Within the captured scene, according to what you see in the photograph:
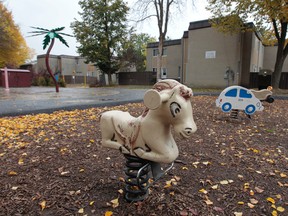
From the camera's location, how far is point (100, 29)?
22922 millimetres

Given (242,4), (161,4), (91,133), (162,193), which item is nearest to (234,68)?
(242,4)

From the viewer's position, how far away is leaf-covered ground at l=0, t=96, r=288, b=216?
1.89 m

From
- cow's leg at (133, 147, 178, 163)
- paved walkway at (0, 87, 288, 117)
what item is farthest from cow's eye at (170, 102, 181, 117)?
paved walkway at (0, 87, 288, 117)

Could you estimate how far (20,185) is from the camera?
216 cm

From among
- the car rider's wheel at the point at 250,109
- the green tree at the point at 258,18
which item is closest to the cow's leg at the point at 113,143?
the car rider's wheel at the point at 250,109

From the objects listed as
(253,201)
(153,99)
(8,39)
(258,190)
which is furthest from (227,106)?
(8,39)

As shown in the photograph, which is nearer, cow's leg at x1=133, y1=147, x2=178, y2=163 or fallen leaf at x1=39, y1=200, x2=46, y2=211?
cow's leg at x1=133, y1=147, x2=178, y2=163

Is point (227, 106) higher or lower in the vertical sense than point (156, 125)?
lower

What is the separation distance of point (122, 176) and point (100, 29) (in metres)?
22.9

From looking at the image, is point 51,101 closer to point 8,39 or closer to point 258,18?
point 258,18

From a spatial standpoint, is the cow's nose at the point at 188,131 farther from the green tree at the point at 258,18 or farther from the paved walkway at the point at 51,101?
the green tree at the point at 258,18

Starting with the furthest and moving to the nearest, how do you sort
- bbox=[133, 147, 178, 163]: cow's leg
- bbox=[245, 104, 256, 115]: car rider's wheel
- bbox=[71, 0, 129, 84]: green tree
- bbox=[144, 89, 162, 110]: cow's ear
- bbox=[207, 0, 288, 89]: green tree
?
bbox=[71, 0, 129, 84]: green tree < bbox=[207, 0, 288, 89]: green tree < bbox=[245, 104, 256, 115]: car rider's wheel < bbox=[133, 147, 178, 163]: cow's leg < bbox=[144, 89, 162, 110]: cow's ear

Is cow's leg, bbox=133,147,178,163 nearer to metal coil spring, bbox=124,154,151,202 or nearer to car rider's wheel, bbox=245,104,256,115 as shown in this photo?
metal coil spring, bbox=124,154,151,202

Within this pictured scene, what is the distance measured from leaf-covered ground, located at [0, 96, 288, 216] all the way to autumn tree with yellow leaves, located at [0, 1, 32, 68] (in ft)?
79.1
